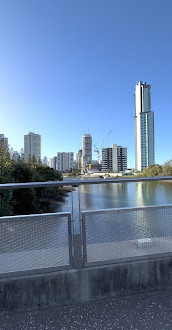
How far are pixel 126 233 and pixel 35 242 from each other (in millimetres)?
925

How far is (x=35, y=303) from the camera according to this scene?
1864mm

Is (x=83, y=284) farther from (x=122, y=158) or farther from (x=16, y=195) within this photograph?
(x=122, y=158)

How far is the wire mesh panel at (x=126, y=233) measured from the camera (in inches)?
83.1

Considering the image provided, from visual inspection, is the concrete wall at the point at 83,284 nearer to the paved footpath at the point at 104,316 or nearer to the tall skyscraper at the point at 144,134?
the paved footpath at the point at 104,316

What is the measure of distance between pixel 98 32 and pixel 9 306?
2593cm

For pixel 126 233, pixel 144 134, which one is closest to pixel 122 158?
pixel 144 134

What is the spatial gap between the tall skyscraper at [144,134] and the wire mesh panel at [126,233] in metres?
86.8

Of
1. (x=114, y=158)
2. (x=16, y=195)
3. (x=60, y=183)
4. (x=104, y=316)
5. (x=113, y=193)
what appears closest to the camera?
(x=104, y=316)

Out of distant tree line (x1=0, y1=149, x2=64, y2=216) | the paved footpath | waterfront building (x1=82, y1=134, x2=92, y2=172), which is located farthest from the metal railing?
waterfront building (x1=82, y1=134, x2=92, y2=172)

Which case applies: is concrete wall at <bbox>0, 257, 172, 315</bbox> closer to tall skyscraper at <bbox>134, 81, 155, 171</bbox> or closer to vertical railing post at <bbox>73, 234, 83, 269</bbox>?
vertical railing post at <bbox>73, 234, 83, 269</bbox>

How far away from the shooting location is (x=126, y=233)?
85.4 inches

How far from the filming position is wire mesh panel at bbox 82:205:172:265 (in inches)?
83.1

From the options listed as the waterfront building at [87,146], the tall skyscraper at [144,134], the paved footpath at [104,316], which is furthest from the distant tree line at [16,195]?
the waterfront building at [87,146]

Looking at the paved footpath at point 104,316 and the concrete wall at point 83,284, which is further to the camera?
the concrete wall at point 83,284
